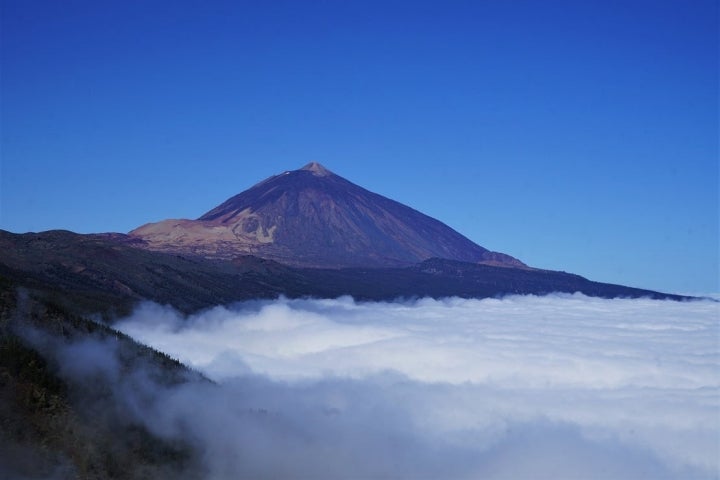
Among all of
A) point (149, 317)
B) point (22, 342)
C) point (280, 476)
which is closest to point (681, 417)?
point (280, 476)

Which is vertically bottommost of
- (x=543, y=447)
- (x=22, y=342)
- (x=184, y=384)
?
(x=543, y=447)

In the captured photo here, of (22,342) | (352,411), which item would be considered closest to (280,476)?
(22,342)

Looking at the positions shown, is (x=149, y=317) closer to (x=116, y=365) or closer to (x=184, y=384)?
(x=184, y=384)

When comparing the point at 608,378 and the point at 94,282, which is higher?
the point at 94,282

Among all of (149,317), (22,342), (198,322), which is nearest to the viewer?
(22,342)

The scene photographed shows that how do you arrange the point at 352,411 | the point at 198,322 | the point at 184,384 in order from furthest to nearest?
1. the point at 198,322
2. the point at 352,411
3. the point at 184,384

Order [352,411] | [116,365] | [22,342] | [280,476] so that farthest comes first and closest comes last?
[352,411] → [280,476] → [116,365] → [22,342]

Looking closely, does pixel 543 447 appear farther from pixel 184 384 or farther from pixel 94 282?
pixel 94 282

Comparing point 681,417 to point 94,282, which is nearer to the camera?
point 681,417

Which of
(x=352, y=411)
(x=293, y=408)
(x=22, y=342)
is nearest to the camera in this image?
(x=22, y=342)
